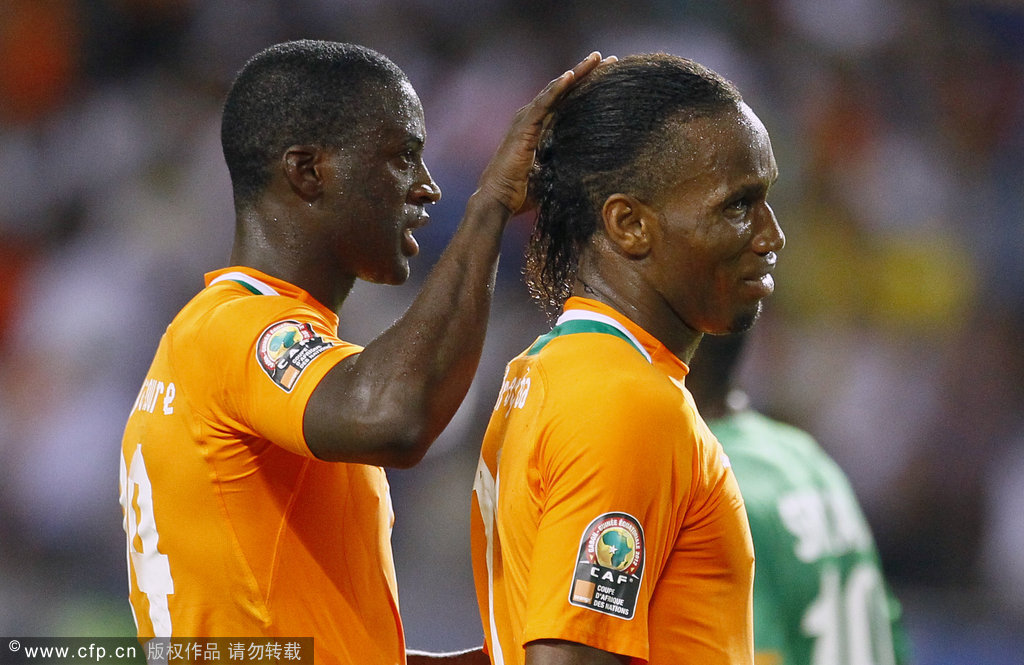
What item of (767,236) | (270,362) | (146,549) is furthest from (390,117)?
(146,549)

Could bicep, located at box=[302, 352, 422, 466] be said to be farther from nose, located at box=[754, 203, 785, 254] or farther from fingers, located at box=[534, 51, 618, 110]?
nose, located at box=[754, 203, 785, 254]

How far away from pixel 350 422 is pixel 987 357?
499cm

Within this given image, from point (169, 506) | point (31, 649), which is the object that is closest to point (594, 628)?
point (169, 506)

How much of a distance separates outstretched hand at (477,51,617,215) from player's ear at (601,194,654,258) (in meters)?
0.18

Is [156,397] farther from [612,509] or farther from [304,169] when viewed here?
[612,509]

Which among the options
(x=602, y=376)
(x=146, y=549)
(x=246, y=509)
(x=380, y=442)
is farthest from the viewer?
(x=146, y=549)

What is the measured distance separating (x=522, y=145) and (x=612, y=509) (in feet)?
2.37

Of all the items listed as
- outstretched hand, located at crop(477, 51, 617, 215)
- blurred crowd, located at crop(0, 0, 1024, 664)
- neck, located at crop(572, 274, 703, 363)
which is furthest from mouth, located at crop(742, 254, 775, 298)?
blurred crowd, located at crop(0, 0, 1024, 664)

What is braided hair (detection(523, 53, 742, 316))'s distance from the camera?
2.09m

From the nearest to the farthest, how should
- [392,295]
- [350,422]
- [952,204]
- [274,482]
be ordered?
[350,422], [274,482], [392,295], [952,204]

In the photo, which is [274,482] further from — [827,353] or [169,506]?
[827,353]

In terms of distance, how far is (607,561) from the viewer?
1.79 metres

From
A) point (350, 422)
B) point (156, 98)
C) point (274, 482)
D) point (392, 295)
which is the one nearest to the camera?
point (350, 422)

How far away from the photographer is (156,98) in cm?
752
